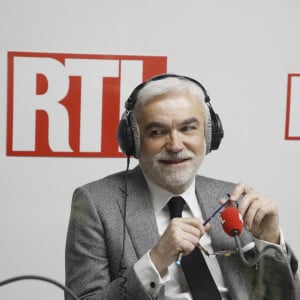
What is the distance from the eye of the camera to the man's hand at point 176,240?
1136 millimetres

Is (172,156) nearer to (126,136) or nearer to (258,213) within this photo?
(126,136)

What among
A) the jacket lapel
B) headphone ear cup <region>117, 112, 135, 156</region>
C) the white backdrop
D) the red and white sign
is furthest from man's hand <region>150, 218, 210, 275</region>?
the red and white sign

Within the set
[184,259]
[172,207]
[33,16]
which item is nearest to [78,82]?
[33,16]

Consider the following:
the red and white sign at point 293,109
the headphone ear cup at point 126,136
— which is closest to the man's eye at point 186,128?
the headphone ear cup at point 126,136

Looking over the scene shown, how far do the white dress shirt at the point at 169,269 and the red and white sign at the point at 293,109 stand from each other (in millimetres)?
568

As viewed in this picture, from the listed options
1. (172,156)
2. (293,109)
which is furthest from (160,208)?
(293,109)

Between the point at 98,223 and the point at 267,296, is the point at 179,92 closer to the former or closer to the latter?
the point at 98,223

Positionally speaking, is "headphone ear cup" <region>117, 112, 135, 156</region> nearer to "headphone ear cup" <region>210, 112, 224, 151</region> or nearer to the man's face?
the man's face

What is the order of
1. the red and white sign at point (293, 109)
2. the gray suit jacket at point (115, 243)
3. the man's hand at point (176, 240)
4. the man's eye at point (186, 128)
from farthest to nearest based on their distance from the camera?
the red and white sign at point (293, 109), the man's eye at point (186, 128), the gray suit jacket at point (115, 243), the man's hand at point (176, 240)

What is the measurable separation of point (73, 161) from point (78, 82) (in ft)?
0.75

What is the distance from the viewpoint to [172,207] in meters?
1.37

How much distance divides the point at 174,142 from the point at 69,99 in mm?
465

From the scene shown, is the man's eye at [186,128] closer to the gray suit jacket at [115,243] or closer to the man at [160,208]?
the man at [160,208]

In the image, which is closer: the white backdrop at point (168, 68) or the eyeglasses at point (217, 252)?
the eyeglasses at point (217, 252)
